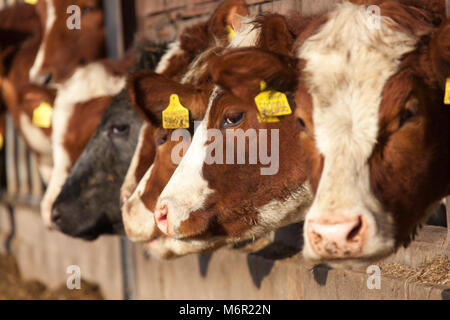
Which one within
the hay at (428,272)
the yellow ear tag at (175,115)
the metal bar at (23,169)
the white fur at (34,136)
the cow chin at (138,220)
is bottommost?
the metal bar at (23,169)

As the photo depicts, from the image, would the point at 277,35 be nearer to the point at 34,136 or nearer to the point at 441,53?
the point at 441,53

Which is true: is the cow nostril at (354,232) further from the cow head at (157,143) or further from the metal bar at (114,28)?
the metal bar at (114,28)

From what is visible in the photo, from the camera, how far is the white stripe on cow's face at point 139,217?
3891 millimetres

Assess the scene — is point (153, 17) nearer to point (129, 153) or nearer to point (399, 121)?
point (129, 153)

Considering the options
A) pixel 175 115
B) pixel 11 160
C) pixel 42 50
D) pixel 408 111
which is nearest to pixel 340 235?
pixel 408 111

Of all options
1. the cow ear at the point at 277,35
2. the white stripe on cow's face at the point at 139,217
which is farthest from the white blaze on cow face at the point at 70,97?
the cow ear at the point at 277,35

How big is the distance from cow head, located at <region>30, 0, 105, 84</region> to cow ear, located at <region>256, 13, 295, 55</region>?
10.1 ft

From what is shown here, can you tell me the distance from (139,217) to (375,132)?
1.66 m

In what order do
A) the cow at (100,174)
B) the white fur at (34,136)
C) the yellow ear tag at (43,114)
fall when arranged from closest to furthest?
1. the cow at (100,174)
2. the yellow ear tag at (43,114)
3. the white fur at (34,136)

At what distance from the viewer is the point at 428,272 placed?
3.41 meters

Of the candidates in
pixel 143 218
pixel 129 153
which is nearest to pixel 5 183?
pixel 129 153

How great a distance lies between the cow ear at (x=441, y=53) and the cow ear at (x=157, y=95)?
4.47 ft
